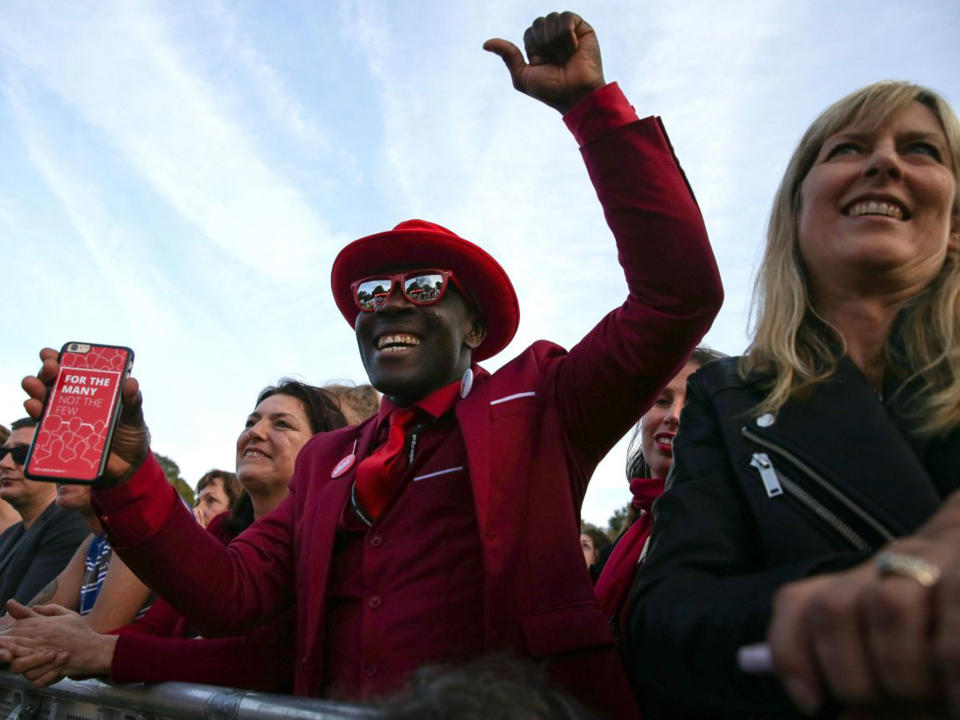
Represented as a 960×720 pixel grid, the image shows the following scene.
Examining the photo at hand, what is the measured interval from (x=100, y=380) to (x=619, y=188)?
1.36 m

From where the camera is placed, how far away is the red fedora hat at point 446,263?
2721 millimetres

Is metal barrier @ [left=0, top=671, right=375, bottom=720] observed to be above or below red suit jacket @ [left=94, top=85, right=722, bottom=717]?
below

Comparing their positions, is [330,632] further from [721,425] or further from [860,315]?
[860,315]

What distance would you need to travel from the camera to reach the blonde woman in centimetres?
117

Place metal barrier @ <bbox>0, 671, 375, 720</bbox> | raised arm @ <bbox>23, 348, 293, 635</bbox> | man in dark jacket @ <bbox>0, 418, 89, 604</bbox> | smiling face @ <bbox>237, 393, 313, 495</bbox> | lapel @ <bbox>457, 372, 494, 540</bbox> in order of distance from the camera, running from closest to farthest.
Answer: metal barrier @ <bbox>0, 671, 375, 720</bbox> → lapel @ <bbox>457, 372, 494, 540</bbox> → raised arm @ <bbox>23, 348, 293, 635</bbox> → smiling face @ <bbox>237, 393, 313, 495</bbox> → man in dark jacket @ <bbox>0, 418, 89, 604</bbox>

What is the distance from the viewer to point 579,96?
76.8 inches

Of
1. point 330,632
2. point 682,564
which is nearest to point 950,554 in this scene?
point 682,564

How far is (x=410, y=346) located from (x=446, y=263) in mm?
322

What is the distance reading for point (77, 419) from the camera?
2.12 meters

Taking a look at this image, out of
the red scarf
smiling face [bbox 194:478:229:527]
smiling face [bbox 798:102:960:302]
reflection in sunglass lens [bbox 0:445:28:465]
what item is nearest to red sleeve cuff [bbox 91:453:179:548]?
the red scarf

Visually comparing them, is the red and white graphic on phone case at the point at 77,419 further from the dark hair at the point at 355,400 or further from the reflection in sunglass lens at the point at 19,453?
the reflection in sunglass lens at the point at 19,453

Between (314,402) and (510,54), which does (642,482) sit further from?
(314,402)

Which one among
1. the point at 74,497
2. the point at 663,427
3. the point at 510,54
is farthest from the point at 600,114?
the point at 74,497

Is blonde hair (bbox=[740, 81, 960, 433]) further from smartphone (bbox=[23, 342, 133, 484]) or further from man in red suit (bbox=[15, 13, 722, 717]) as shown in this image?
smartphone (bbox=[23, 342, 133, 484])
